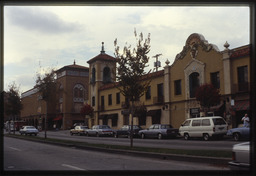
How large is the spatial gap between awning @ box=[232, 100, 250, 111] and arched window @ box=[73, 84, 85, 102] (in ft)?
152

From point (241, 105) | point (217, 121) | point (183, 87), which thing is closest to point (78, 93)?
point (183, 87)

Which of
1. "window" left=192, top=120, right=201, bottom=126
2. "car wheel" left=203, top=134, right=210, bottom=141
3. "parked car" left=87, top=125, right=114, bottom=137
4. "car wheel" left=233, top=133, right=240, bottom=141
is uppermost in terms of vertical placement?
"window" left=192, top=120, right=201, bottom=126

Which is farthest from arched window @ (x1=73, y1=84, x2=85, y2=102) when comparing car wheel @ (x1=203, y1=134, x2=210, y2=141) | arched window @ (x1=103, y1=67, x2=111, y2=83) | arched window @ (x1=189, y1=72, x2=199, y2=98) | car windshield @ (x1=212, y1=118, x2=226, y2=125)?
car windshield @ (x1=212, y1=118, x2=226, y2=125)

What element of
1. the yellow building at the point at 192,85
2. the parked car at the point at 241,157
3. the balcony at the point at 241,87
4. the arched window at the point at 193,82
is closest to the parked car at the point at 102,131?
the yellow building at the point at 192,85

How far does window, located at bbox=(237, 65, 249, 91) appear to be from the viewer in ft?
91.5

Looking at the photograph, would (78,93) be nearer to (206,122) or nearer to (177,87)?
(177,87)

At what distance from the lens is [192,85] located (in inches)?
1362

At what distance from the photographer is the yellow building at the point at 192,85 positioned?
28559 mm

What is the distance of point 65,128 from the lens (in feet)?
220

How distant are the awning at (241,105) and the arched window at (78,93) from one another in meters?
46.4

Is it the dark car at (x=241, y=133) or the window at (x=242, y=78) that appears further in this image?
the window at (x=242, y=78)

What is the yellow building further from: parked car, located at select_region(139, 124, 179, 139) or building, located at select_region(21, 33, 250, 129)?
parked car, located at select_region(139, 124, 179, 139)

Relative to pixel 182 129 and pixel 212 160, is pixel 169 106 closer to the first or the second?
pixel 182 129

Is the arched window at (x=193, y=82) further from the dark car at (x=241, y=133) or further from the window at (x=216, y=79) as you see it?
the dark car at (x=241, y=133)
